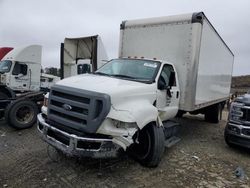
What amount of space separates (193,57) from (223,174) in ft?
9.67

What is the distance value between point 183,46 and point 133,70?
5.45ft

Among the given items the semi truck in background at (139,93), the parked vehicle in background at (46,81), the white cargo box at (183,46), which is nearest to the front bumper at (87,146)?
the semi truck in background at (139,93)

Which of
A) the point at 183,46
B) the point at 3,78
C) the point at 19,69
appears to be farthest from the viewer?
the point at 19,69

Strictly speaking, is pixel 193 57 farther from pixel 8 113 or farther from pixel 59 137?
pixel 8 113

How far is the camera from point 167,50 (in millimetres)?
7496

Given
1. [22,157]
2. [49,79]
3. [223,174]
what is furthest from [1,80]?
[223,174]

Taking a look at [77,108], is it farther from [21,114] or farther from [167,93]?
[21,114]

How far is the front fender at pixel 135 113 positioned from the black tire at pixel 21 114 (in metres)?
4.82

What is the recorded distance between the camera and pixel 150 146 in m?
5.48

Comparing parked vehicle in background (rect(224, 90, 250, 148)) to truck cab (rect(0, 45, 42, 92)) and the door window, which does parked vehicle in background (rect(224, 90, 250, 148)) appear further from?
the door window

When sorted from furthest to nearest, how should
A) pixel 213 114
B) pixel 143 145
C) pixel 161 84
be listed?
pixel 213 114 < pixel 161 84 < pixel 143 145

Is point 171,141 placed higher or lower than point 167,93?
lower

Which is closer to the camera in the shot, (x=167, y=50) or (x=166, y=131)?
(x=166, y=131)

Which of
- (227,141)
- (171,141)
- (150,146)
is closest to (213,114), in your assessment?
(227,141)
